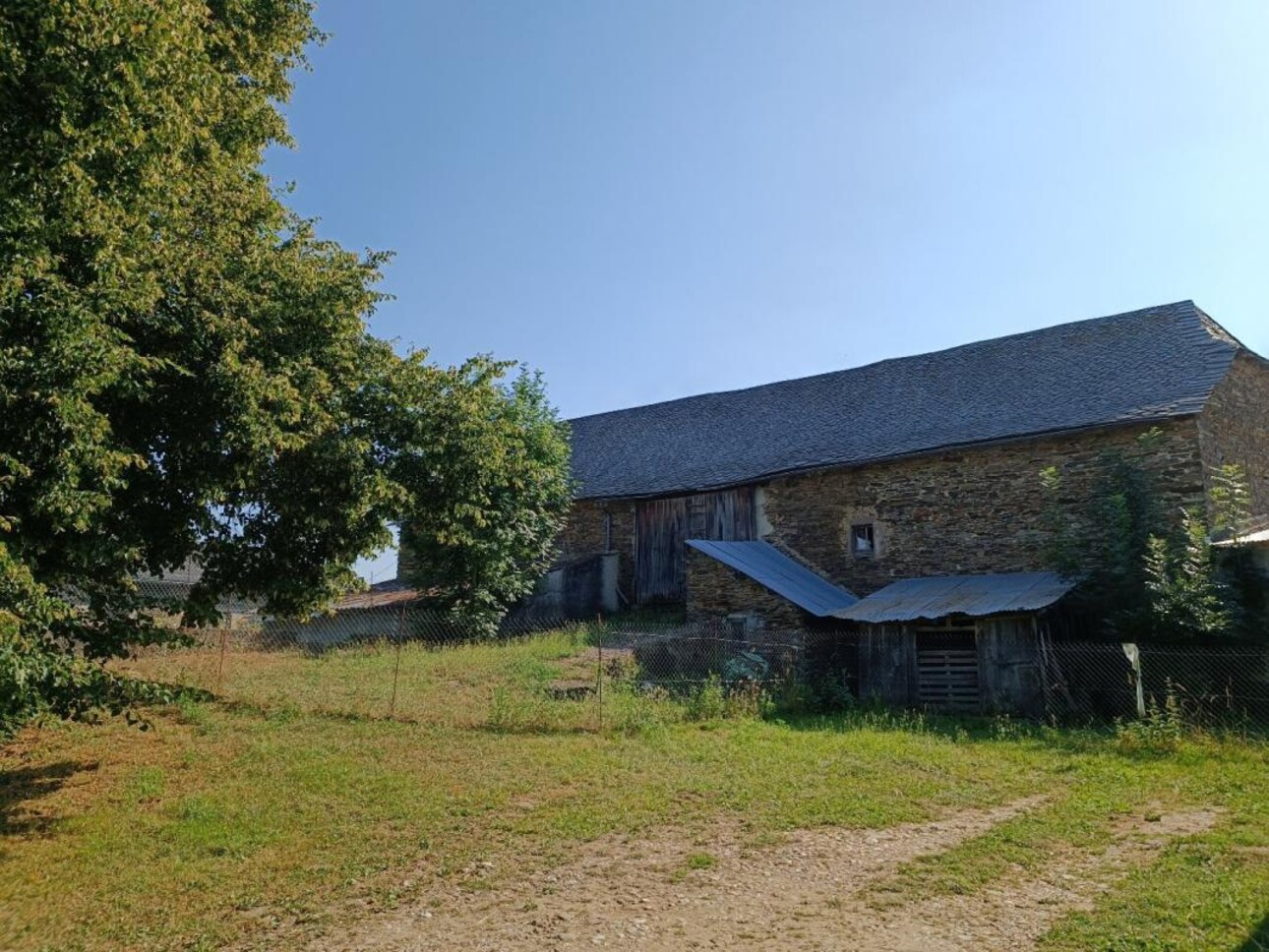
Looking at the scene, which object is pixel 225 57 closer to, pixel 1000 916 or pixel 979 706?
pixel 1000 916

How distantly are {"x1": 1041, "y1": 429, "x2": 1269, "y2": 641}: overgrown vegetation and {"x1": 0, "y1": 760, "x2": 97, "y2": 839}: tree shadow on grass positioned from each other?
46.3 feet

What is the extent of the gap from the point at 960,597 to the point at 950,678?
5.33 ft

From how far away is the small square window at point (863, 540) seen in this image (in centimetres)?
1936

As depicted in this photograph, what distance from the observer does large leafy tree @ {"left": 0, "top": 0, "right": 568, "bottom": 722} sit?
629 cm

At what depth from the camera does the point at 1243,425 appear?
1716cm

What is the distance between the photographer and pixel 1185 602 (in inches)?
494

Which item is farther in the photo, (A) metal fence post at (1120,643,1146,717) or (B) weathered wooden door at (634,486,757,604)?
(B) weathered wooden door at (634,486,757,604)

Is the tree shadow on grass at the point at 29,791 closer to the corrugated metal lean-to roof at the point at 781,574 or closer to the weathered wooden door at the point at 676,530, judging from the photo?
the corrugated metal lean-to roof at the point at 781,574

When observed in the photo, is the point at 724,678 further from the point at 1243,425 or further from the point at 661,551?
the point at 1243,425

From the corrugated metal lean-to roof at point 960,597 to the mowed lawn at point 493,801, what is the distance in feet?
7.11

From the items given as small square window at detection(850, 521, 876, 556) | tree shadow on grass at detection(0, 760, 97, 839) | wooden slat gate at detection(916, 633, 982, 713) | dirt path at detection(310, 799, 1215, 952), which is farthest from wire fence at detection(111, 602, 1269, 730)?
dirt path at detection(310, 799, 1215, 952)

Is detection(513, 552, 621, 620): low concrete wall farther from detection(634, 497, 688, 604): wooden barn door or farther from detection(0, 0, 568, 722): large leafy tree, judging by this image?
detection(0, 0, 568, 722): large leafy tree

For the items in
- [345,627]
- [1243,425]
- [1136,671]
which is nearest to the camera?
[1136,671]

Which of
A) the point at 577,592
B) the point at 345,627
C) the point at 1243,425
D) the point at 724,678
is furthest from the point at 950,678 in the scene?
the point at 345,627
